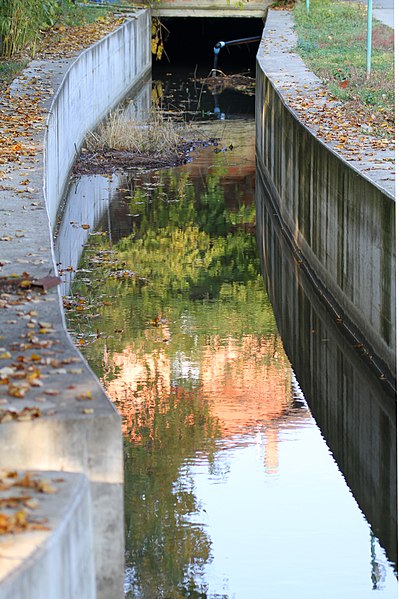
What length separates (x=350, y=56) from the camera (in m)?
26.2

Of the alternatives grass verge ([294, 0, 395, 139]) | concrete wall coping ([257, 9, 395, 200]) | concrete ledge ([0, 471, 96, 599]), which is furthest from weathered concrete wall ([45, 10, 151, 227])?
concrete ledge ([0, 471, 96, 599])

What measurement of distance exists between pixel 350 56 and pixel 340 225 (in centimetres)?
1389

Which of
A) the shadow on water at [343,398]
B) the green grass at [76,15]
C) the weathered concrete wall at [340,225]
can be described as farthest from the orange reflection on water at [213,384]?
the green grass at [76,15]

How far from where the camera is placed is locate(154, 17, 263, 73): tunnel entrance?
44.0 metres

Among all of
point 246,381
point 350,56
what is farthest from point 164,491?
point 350,56

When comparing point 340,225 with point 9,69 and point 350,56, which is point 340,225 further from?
point 350,56

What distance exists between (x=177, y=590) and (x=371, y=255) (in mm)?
4479

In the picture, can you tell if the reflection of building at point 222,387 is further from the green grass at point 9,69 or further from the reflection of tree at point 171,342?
the green grass at point 9,69

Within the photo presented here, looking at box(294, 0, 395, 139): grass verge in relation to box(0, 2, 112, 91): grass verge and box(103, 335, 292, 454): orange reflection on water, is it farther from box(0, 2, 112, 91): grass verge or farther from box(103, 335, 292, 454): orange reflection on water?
box(0, 2, 112, 91): grass verge

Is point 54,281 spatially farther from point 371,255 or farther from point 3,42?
point 3,42

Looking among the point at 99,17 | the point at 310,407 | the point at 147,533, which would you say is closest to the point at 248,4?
the point at 99,17

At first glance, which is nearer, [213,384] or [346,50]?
[213,384]

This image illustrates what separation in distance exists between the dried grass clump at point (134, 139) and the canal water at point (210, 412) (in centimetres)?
243

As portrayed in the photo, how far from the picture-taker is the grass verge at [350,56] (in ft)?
62.6
